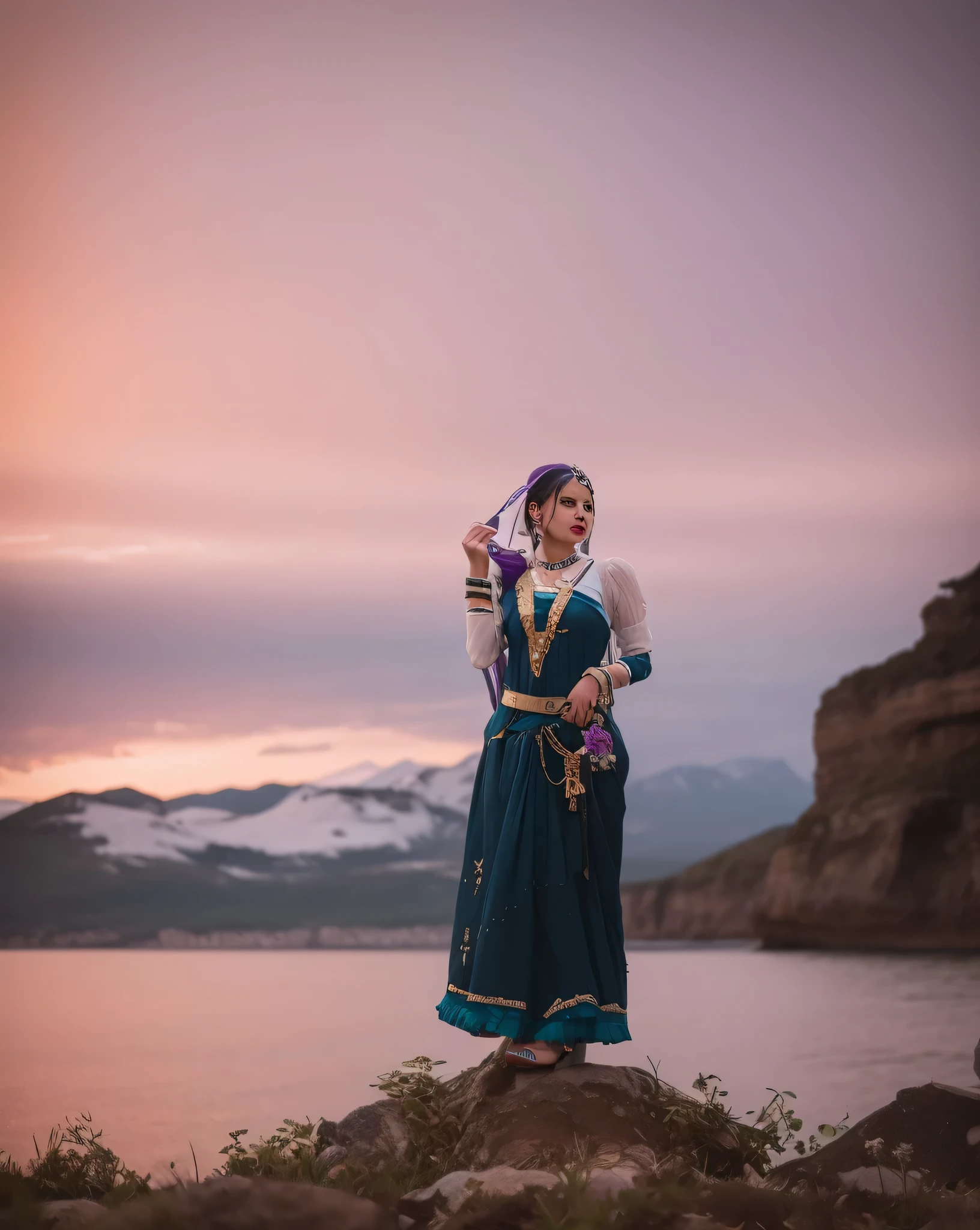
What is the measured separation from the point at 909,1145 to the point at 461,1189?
4.38 ft

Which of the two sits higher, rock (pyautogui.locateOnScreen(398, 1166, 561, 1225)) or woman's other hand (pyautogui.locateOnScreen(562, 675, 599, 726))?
woman's other hand (pyautogui.locateOnScreen(562, 675, 599, 726))

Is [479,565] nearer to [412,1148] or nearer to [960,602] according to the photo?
[412,1148]

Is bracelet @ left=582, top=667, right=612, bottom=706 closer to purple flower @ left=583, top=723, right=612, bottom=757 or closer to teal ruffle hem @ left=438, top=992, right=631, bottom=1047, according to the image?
purple flower @ left=583, top=723, right=612, bottom=757

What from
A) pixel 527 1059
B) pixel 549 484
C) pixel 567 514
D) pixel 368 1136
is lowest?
pixel 368 1136

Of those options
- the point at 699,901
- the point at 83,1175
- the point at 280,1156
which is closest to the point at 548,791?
the point at 280,1156

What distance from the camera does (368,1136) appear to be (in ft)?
12.6

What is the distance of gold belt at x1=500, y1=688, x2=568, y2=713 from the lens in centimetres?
386

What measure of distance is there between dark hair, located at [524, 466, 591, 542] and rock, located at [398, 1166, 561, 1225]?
75.2 inches

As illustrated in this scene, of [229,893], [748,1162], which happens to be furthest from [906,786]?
[748,1162]

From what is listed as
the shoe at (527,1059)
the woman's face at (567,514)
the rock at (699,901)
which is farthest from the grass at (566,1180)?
the rock at (699,901)

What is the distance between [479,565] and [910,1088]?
6.71 ft

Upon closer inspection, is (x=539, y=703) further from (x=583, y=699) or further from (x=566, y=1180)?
(x=566, y=1180)

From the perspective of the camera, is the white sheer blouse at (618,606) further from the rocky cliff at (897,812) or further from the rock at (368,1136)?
the rocky cliff at (897,812)

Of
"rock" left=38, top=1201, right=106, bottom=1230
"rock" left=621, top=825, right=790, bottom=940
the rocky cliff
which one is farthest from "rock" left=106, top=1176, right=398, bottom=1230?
"rock" left=621, top=825, right=790, bottom=940
